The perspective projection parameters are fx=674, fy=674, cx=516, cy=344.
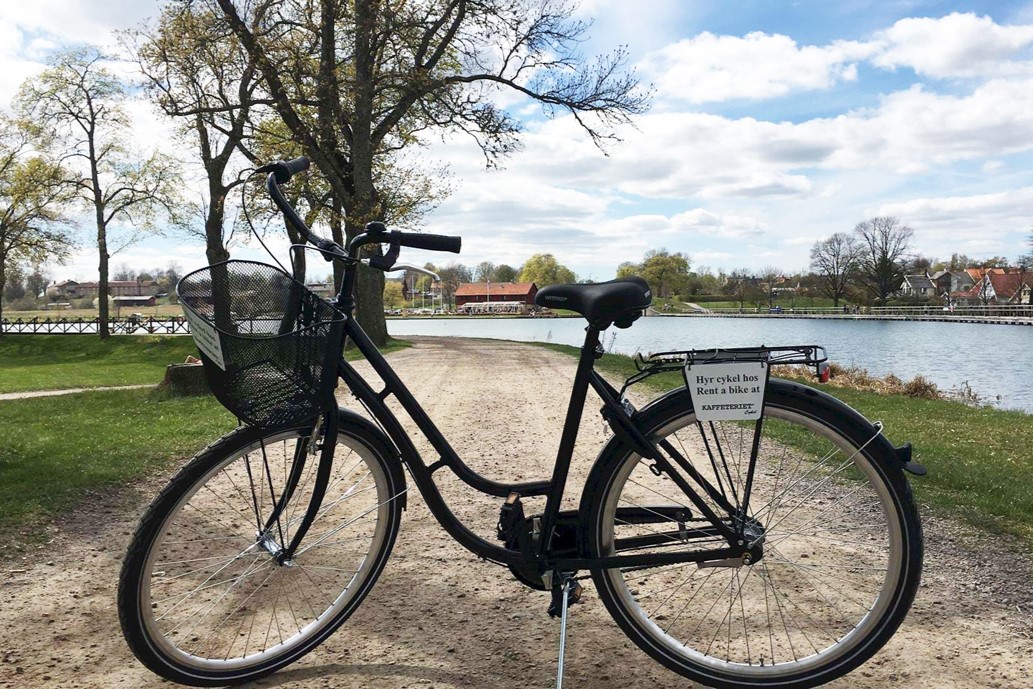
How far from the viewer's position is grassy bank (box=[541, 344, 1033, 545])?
4.01 meters

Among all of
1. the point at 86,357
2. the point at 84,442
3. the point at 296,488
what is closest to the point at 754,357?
the point at 296,488

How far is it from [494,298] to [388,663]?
207 feet

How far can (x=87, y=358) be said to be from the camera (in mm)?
30297

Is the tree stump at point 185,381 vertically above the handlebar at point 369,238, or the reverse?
the handlebar at point 369,238

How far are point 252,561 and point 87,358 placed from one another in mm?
33221

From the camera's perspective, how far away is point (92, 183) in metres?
31.4

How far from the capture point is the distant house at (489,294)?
6241cm

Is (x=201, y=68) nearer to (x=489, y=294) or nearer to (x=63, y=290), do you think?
(x=489, y=294)

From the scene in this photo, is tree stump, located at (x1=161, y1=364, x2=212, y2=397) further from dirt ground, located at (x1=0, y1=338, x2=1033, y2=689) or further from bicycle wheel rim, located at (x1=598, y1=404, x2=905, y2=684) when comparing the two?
bicycle wheel rim, located at (x1=598, y1=404, x2=905, y2=684)

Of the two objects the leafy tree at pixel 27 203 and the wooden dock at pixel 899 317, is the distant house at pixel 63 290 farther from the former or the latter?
the wooden dock at pixel 899 317

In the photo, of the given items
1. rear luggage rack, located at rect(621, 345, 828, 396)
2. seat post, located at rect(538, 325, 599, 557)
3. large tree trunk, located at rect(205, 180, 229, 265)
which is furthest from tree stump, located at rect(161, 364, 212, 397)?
large tree trunk, located at rect(205, 180, 229, 265)

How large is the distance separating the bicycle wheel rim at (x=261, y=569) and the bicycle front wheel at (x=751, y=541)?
2.81 ft

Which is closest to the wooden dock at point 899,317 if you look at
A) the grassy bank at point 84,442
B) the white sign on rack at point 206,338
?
the grassy bank at point 84,442

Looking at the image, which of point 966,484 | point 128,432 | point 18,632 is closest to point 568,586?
point 18,632
